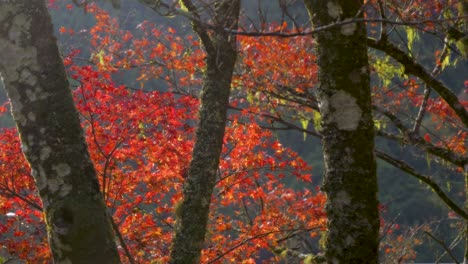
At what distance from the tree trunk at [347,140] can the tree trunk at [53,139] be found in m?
1.10

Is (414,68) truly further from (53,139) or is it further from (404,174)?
(404,174)

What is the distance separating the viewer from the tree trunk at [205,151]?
4402 millimetres

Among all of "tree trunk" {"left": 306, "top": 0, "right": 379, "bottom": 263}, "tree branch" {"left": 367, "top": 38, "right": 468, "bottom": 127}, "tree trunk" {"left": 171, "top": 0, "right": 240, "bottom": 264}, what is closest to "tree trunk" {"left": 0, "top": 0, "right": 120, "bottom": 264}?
"tree trunk" {"left": 306, "top": 0, "right": 379, "bottom": 263}

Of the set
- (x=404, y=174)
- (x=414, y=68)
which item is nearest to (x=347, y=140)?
(x=414, y=68)

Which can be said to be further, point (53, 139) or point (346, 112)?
point (346, 112)

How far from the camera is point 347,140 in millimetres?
2525

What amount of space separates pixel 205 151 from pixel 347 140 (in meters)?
2.10

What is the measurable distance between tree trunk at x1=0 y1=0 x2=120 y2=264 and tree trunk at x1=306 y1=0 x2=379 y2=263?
1099mm

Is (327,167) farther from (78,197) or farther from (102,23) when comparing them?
(102,23)

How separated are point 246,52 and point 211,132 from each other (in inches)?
243

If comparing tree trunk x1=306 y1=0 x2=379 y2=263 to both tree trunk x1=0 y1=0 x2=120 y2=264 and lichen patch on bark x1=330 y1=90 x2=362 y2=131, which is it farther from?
tree trunk x1=0 y1=0 x2=120 y2=264

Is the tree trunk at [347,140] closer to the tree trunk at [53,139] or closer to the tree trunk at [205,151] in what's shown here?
the tree trunk at [53,139]

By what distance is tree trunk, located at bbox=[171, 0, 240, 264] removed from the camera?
440 cm

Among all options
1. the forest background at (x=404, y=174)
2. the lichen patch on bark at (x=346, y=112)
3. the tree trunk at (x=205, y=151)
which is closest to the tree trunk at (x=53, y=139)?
Answer: the lichen patch on bark at (x=346, y=112)
